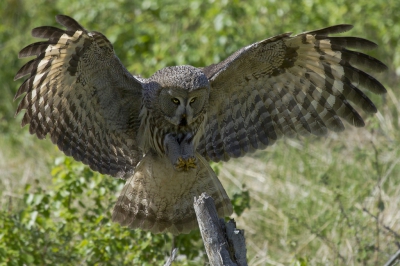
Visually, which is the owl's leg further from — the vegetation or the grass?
the grass

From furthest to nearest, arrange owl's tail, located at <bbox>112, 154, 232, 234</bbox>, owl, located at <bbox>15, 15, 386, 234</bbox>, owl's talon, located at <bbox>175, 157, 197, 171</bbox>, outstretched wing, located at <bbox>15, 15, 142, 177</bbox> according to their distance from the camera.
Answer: owl's tail, located at <bbox>112, 154, 232, 234</bbox> < owl, located at <bbox>15, 15, 386, 234</bbox> < owl's talon, located at <bbox>175, 157, 197, 171</bbox> < outstretched wing, located at <bbox>15, 15, 142, 177</bbox>

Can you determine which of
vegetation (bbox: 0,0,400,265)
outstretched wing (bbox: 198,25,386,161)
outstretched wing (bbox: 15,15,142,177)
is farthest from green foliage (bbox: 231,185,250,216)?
outstretched wing (bbox: 15,15,142,177)

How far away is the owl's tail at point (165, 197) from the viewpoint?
18.7 ft

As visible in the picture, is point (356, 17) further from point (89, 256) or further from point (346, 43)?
point (89, 256)

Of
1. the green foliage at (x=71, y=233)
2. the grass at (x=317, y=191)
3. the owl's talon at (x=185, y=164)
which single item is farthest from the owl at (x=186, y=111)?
the grass at (x=317, y=191)

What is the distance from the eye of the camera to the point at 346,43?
17.6ft

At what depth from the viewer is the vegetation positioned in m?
5.73

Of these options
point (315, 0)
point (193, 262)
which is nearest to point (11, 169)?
point (193, 262)

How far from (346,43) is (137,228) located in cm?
208

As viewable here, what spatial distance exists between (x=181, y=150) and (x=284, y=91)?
1.01 meters

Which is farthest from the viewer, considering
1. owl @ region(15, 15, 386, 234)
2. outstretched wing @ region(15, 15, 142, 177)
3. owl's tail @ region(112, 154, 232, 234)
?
owl's tail @ region(112, 154, 232, 234)

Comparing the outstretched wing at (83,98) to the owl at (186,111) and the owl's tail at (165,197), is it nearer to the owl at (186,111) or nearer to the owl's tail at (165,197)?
the owl at (186,111)

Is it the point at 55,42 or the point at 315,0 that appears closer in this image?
the point at 55,42

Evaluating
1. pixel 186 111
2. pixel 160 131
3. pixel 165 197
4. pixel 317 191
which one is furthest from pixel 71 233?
pixel 317 191
